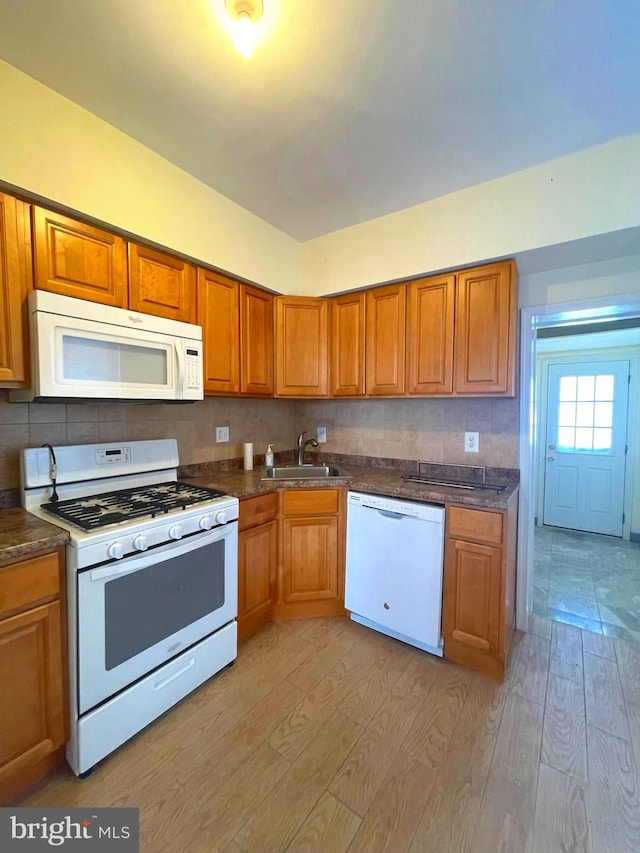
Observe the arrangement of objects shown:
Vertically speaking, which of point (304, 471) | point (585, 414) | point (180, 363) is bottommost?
point (304, 471)

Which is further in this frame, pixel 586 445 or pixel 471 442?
pixel 586 445

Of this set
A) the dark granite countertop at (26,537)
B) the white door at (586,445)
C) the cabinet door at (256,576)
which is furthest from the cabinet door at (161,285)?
the white door at (586,445)

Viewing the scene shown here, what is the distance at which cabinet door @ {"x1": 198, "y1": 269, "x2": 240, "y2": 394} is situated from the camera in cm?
211

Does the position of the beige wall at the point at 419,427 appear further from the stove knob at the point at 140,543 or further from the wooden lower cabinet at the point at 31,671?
the wooden lower cabinet at the point at 31,671

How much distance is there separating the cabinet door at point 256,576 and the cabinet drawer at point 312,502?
0.15 meters

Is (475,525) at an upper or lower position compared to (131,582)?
upper

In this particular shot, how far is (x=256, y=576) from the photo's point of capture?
2.12 meters

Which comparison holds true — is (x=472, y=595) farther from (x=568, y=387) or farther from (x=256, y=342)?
(x=568, y=387)

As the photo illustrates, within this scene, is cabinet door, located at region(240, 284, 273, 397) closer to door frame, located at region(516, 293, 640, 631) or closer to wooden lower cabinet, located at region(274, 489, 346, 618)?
wooden lower cabinet, located at region(274, 489, 346, 618)

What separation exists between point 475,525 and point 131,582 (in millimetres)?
1630

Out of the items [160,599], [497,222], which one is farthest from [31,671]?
[497,222]

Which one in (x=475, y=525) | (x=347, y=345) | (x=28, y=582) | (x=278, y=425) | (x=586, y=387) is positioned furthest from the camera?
(x=586, y=387)

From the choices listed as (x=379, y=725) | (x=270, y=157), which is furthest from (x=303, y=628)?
(x=270, y=157)

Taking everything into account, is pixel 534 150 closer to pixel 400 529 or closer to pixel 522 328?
pixel 522 328
